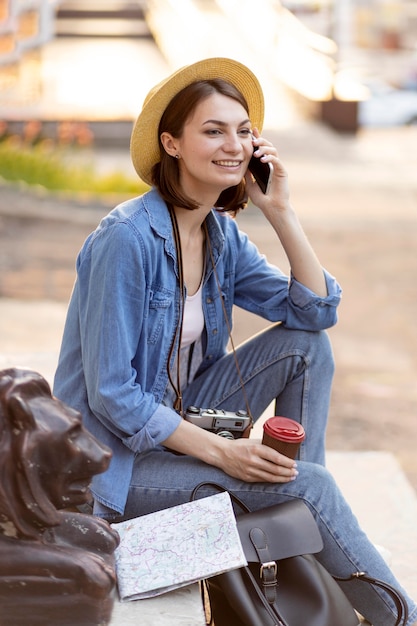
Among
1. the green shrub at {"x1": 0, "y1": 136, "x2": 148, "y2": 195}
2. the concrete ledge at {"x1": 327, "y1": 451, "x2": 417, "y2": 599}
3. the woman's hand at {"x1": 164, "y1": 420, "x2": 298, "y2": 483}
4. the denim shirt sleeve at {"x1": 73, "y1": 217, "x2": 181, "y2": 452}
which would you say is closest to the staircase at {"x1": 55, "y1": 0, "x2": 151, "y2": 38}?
the green shrub at {"x1": 0, "y1": 136, "x2": 148, "y2": 195}

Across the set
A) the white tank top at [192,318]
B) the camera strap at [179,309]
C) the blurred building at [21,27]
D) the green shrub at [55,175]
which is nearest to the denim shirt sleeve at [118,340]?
the camera strap at [179,309]

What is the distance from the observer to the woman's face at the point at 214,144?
259 centimetres

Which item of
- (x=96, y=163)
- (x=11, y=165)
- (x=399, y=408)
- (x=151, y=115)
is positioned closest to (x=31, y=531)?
(x=151, y=115)

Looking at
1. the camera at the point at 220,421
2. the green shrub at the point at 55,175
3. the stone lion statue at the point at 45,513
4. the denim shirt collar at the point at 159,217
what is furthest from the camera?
the green shrub at the point at 55,175

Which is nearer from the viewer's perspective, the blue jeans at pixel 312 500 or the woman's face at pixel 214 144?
the blue jeans at pixel 312 500

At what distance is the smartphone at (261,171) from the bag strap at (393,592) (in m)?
1.11

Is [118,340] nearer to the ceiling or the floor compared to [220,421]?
nearer to the ceiling

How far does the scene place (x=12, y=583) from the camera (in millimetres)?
1974

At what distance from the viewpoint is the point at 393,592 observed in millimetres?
2510

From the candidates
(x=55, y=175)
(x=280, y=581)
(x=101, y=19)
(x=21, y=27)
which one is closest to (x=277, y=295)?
(x=280, y=581)

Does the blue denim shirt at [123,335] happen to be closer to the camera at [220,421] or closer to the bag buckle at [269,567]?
the camera at [220,421]

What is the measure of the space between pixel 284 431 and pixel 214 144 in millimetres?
783

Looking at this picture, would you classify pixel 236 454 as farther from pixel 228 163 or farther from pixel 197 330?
pixel 228 163

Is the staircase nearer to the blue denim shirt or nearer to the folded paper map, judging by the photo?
the blue denim shirt
